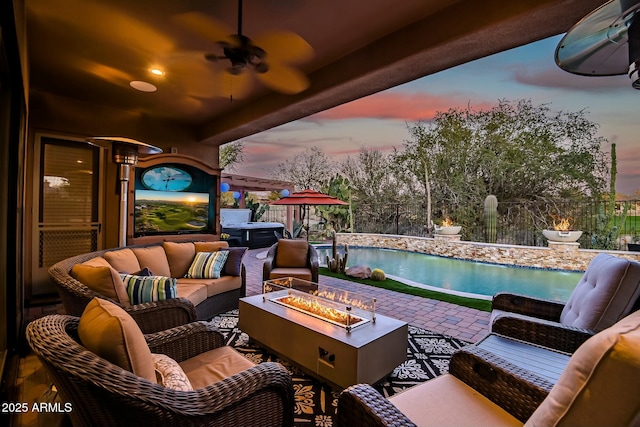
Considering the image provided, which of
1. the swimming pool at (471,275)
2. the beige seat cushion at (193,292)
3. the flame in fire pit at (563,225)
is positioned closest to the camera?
the beige seat cushion at (193,292)

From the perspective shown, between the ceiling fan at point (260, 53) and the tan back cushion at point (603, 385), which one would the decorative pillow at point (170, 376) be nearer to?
the tan back cushion at point (603, 385)

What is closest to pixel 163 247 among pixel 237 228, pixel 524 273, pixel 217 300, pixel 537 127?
pixel 217 300

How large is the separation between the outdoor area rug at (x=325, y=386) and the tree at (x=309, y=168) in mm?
12267

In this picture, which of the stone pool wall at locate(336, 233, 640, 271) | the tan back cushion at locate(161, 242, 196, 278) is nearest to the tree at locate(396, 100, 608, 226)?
the stone pool wall at locate(336, 233, 640, 271)

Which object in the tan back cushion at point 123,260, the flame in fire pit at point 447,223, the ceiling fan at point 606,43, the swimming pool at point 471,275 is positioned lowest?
the swimming pool at point 471,275

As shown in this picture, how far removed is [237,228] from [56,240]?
5.45m

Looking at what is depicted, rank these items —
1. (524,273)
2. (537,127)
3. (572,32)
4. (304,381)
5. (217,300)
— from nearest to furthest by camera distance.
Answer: (572,32)
(304,381)
(217,300)
(524,273)
(537,127)

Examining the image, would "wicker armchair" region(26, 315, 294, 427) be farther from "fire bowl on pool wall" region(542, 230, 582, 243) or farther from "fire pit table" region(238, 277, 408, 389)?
"fire bowl on pool wall" region(542, 230, 582, 243)

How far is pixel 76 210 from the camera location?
474 cm

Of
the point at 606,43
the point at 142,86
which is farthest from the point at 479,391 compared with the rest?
the point at 142,86

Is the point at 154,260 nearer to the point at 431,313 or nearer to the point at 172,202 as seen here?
the point at 172,202

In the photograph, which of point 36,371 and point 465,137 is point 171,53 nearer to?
point 36,371

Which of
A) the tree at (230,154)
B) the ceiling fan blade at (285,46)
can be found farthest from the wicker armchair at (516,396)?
the tree at (230,154)

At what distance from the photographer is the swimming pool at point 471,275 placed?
596 centimetres
